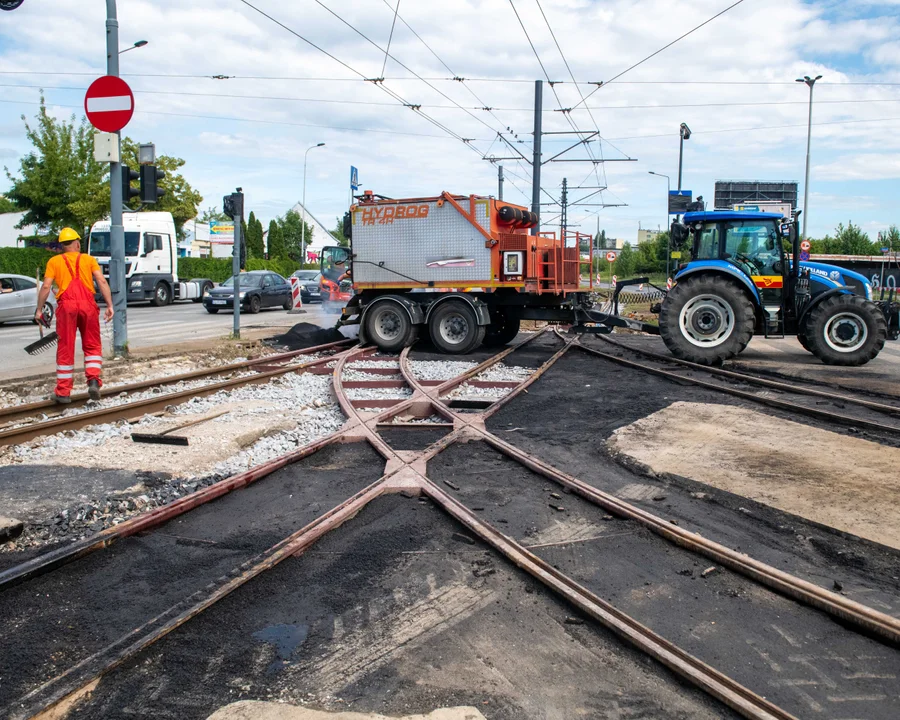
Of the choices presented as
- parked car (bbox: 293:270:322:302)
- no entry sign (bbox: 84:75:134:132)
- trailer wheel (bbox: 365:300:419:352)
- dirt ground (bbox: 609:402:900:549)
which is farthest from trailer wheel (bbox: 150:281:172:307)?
dirt ground (bbox: 609:402:900:549)

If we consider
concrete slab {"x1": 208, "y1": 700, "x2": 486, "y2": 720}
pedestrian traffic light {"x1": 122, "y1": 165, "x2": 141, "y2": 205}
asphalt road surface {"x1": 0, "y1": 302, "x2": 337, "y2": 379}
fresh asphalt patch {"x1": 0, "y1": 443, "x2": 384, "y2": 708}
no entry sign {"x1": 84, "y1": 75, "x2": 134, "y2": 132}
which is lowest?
concrete slab {"x1": 208, "y1": 700, "x2": 486, "y2": 720}

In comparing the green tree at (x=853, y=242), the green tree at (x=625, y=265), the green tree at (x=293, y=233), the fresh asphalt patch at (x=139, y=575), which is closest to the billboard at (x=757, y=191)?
the green tree at (x=853, y=242)

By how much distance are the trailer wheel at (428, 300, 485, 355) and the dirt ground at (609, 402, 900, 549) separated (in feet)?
20.5

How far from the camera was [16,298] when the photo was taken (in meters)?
20.1

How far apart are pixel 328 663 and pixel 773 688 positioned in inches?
70.6

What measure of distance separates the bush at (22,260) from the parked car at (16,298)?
16187mm

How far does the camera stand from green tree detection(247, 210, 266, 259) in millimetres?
72812

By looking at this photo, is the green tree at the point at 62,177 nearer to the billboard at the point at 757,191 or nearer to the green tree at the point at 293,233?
the billboard at the point at 757,191

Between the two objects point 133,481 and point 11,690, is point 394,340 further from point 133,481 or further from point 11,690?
point 11,690

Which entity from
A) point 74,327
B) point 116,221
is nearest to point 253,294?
point 116,221

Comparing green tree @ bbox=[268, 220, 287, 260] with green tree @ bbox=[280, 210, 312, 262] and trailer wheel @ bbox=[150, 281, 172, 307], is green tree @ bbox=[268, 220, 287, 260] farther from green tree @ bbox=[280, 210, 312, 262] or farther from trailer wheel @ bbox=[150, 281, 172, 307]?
trailer wheel @ bbox=[150, 281, 172, 307]

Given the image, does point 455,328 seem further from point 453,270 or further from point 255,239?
point 255,239

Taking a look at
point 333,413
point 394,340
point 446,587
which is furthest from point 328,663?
point 394,340

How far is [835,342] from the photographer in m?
13.7
